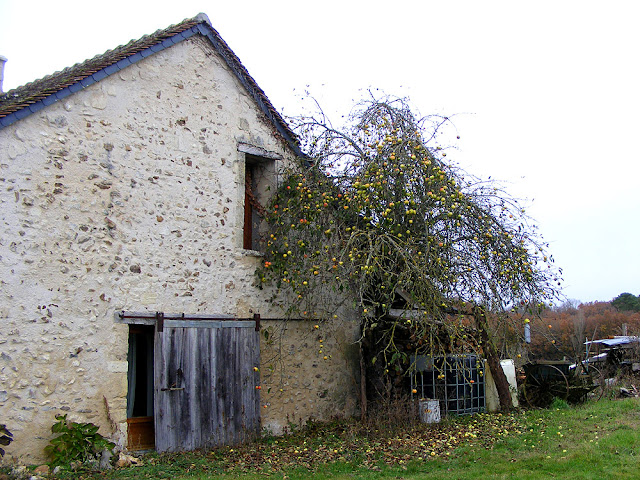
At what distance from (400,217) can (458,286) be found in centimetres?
135

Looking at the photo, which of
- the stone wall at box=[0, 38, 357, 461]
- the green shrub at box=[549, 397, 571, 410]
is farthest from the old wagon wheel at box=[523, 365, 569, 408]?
the stone wall at box=[0, 38, 357, 461]

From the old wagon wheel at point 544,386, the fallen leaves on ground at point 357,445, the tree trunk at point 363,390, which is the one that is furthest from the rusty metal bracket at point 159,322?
the old wagon wheel at point 544,386

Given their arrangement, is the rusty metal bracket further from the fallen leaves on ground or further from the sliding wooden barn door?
the fallen leaves on ground

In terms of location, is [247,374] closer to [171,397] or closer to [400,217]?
[171,397]

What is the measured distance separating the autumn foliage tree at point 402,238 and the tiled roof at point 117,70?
154cm

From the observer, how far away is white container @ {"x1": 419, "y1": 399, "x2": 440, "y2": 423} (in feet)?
29.8

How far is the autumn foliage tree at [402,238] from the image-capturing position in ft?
26.0

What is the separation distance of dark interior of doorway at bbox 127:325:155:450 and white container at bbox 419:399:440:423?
167 inches

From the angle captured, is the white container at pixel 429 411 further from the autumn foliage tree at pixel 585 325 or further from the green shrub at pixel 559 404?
the autumn foliage tree at pixel 585 325

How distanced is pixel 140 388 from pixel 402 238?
4396 millimetres

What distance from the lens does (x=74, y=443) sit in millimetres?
6426

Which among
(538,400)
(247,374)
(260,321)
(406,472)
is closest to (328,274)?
(260,321)

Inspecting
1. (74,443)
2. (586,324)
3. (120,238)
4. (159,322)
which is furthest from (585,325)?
(74,443)

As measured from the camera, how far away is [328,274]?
8.97m
